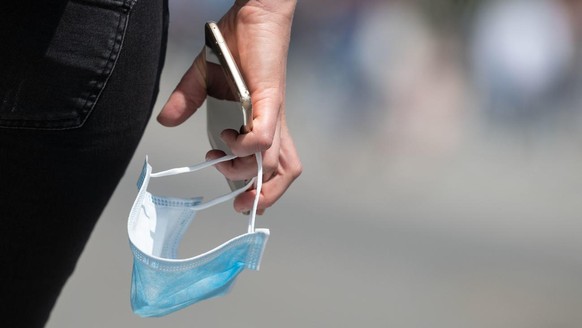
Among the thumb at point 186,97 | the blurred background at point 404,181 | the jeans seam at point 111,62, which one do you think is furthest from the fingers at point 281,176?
the blurred background at point 404,181

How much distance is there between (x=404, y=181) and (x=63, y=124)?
2123 mm

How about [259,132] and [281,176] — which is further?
[281,176]

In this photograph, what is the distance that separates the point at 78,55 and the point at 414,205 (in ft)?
6.60

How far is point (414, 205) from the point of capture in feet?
9.05

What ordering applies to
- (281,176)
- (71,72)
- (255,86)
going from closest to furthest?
(71,72)
(255,86)
(281,176)

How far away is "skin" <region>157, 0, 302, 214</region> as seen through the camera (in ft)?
3.11

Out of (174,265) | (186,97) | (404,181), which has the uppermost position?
(186,97)

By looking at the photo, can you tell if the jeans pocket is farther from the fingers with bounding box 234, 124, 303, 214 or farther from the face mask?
the fingers with bounding box 234, 124, 303, 214

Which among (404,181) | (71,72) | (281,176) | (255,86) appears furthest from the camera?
(404,181)

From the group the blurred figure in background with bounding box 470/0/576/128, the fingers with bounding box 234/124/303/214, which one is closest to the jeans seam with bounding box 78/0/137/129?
the fingers with bounding box 234/124/303/214

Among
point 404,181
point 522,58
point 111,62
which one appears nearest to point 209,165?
point 111,62

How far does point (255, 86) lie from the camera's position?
0.97 m

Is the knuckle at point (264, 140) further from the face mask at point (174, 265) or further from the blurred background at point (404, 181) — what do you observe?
the blurred background at point (404, 181)

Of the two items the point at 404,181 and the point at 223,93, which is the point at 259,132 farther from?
the point at 404,181
